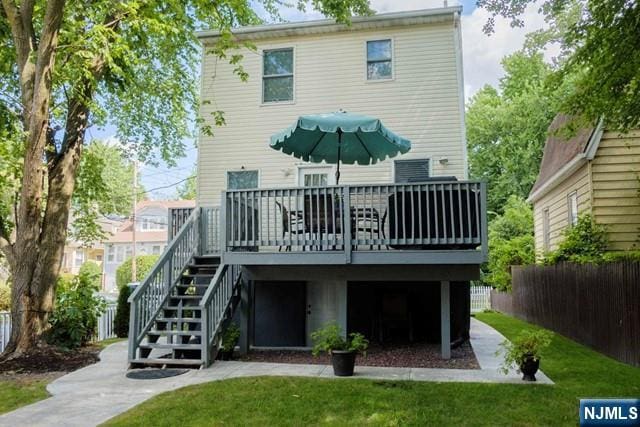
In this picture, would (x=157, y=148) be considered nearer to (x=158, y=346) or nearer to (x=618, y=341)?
(x=158, y=346)

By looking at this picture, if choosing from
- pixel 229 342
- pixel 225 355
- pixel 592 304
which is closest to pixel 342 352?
pixel 229 342

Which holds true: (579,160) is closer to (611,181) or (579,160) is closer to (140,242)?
(611,181)

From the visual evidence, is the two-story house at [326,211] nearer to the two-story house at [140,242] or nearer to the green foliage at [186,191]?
the two-story house at [140,242]

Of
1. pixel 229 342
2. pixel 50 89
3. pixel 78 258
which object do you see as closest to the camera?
pixel 229 342

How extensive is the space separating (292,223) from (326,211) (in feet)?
2.65

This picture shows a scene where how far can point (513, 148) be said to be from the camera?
28.4 meters

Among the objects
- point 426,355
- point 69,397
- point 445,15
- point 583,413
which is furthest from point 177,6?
point 583,413

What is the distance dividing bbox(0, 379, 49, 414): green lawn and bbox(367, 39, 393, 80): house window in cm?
794

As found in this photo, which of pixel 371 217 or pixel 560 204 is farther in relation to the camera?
pixel 560 204

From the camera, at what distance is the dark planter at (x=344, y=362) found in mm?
6477

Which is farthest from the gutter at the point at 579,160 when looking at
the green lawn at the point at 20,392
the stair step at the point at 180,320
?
the green lawn at the point at 20,392

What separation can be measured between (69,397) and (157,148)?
A: 11.0 m

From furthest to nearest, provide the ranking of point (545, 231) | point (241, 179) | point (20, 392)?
point (545, 231) → point (241, 179) → point (20, 392)

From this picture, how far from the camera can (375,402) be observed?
5254 millimetres
